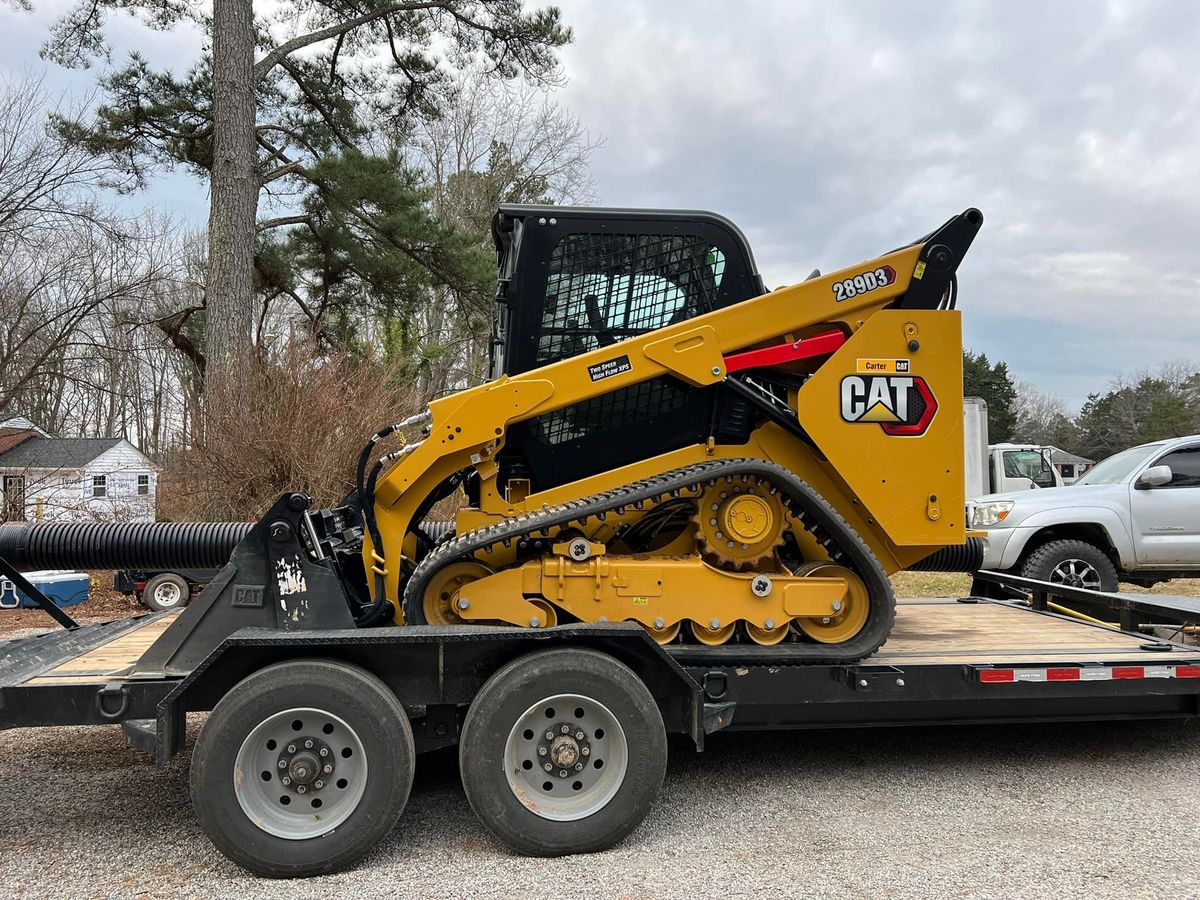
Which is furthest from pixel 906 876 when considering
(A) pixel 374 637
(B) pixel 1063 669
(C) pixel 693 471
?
(A) pixel 374 637

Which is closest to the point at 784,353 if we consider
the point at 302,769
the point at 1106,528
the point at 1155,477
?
the point at 302,769

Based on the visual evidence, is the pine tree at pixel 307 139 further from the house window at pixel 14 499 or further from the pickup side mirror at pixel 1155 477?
the pickup side mirror at pixel 1155 477

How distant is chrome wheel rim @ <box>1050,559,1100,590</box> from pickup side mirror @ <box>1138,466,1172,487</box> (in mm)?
1155

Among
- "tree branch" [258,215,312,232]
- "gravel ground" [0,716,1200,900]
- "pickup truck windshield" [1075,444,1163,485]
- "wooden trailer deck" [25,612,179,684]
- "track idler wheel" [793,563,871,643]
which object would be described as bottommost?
"gravel ground" [0,716,1200,900]

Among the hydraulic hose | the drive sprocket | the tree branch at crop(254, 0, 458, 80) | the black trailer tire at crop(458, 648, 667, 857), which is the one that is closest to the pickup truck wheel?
the drive sprocket

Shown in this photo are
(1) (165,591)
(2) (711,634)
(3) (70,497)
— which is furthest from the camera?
(3) (70,497)

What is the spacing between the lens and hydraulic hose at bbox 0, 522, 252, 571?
4.50 metres

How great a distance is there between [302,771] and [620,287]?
2.82 meters

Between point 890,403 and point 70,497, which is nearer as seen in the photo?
point 890,403

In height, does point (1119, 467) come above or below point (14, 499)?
above

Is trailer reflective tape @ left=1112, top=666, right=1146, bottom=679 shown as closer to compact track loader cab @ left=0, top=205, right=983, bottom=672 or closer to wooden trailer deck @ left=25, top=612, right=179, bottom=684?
compact track loader cab @ left=0, top=205, right=983, bottom=672

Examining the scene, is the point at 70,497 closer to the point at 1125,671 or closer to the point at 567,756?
the point at 567,756

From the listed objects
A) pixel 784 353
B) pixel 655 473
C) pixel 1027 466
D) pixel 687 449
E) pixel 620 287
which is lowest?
pixel 655 473

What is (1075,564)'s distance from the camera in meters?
8.73
